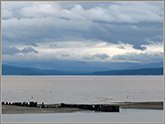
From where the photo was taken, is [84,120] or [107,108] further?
[107,108]

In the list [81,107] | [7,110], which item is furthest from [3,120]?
[81,107]

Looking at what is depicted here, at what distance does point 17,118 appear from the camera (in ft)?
176

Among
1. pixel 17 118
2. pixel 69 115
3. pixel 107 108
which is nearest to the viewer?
pixel 17 118

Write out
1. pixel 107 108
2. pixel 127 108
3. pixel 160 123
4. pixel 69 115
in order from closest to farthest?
pixel 160 123 → pixel 69 115 → pixel 107 108 → pixel 127 108

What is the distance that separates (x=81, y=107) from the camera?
64.1 meters

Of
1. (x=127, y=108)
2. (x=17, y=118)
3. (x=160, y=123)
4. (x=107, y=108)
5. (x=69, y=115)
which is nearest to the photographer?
(x=160, y=123)

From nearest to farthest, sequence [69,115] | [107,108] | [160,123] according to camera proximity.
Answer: [160,123]
[69,115]
[107,108]

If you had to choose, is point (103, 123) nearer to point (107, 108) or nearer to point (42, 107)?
point (107, 108)

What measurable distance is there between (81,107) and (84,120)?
11210 mm

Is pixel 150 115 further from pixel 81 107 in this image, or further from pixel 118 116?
pixel 81 107

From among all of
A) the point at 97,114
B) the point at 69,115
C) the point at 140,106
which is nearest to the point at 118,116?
the point at 97,114

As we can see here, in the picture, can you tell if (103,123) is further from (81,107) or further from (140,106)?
(140,106)

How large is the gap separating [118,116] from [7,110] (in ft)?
62.7

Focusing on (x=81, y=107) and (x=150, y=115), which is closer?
(x=150, y=115)
